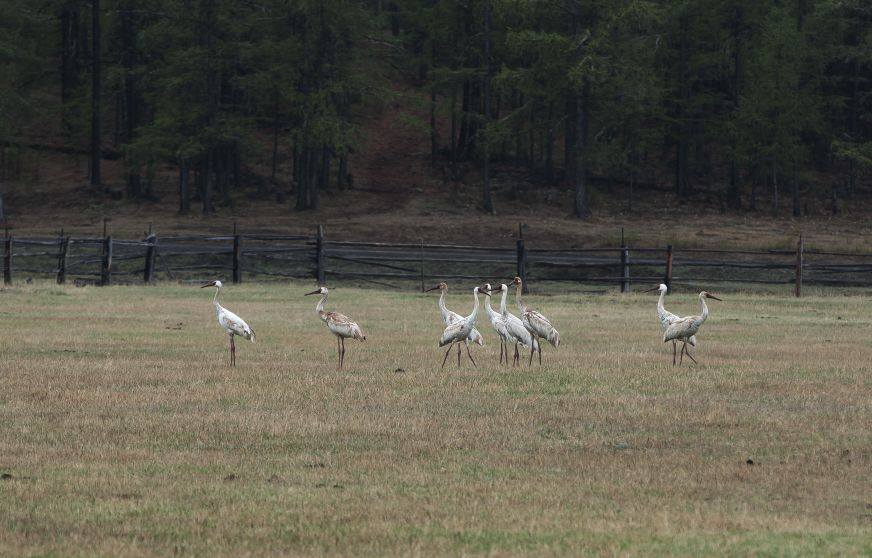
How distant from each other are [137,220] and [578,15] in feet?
80.1

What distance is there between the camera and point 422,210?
64.0 meters

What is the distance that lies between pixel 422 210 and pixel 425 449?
52.2 meters

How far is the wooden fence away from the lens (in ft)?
133

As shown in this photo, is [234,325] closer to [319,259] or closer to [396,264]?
[319,259]

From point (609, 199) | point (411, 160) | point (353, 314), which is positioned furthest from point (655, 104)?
point (353, 314)

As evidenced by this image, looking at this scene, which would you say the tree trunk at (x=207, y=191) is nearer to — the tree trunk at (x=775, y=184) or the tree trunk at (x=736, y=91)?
the tree trunk at (x=736, y=91)

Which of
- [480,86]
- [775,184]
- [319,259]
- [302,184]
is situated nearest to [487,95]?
[480,86]

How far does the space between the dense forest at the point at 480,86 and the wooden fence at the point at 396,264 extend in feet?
38.4

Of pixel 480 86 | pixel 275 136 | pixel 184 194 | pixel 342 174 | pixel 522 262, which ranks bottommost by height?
pixel 522 262

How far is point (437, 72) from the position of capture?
64.4 metres

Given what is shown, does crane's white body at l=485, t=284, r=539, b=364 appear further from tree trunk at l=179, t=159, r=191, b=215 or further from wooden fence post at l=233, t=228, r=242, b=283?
tree trunk at l=179, t=159, r=191, b=215

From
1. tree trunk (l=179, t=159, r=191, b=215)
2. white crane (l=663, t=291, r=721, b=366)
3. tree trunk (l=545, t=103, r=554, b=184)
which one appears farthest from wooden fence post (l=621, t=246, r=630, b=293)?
tree trunk (l=179, t=159, r=191, b=215)

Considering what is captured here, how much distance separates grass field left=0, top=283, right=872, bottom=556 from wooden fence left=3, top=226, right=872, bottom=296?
18468 mm

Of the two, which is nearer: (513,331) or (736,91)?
(513,331)
